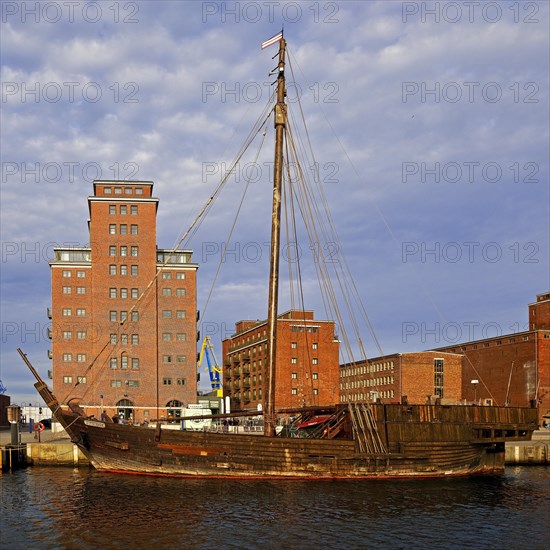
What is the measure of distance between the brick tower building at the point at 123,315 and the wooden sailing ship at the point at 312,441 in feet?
148

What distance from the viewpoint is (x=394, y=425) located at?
45.6 meters

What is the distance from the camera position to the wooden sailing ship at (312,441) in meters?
44.2

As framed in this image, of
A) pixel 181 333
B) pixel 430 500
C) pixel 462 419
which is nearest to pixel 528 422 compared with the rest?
pixel 462 419

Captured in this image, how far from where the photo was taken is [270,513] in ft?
113

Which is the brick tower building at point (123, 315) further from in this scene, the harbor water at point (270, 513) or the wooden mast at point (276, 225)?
the wooden mast at point (276, 225)

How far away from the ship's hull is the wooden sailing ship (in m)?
0.06

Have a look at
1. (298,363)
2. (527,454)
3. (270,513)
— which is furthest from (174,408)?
(270,513)

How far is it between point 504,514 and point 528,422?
16.4m

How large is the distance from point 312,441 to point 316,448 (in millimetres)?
639

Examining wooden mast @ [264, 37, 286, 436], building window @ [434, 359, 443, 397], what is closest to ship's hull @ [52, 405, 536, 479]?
wooden mast @ [264, 37, 286, 436]

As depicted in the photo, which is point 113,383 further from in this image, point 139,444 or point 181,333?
point 139,444

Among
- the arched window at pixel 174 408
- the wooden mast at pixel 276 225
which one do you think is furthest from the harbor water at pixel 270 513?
the arched window at pixel 174 408

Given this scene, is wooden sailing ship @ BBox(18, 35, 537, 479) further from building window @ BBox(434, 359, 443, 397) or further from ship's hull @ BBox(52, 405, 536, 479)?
building window @ BBox(434, 359, 443, 397)

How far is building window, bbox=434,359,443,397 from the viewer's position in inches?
5118
